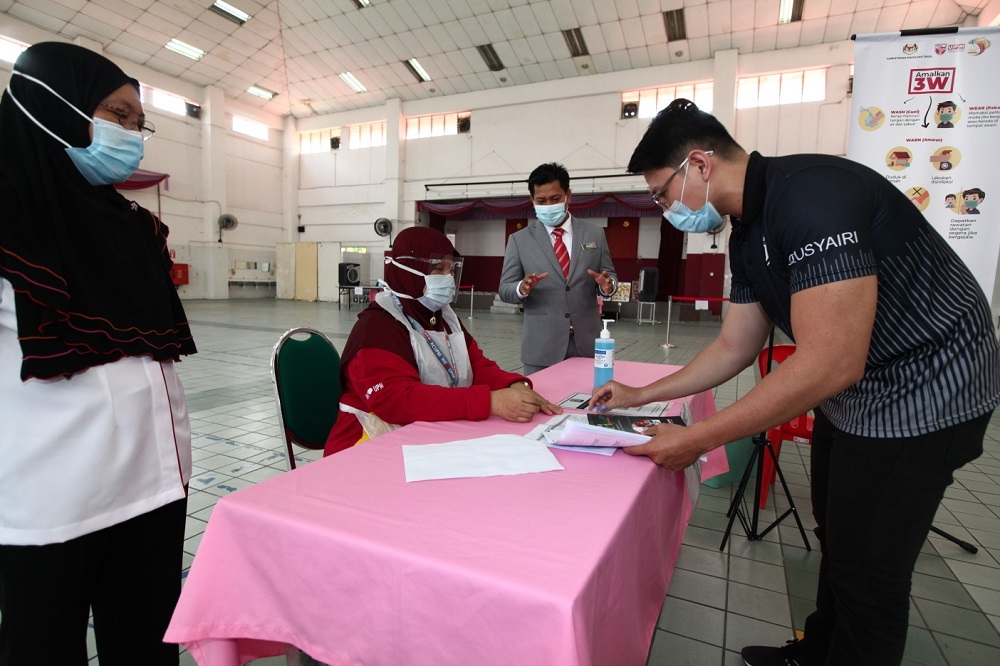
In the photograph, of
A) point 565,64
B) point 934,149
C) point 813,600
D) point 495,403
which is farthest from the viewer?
point 565,64

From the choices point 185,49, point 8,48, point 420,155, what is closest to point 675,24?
point 420,155

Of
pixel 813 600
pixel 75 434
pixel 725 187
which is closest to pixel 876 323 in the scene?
pixel 725 187

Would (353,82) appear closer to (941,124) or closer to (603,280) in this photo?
(603,280)

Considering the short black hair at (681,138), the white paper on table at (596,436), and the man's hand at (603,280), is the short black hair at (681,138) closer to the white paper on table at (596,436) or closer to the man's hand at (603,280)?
the white paper on table at (596,436)

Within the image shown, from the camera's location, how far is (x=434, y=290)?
5.52 ft

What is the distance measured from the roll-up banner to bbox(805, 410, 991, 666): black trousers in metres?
2.39

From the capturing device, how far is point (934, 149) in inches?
109

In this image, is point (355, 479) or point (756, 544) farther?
point (756, 544)

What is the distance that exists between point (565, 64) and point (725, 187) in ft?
42.6

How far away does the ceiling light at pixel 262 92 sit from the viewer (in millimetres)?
14989

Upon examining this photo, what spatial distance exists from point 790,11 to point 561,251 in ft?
34.9

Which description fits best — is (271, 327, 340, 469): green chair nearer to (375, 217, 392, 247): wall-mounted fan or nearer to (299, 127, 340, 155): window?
Answer: (375, 217, 392, 247): wall-mounted fan

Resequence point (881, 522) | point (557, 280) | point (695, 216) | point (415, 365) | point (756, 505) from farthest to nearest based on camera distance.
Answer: point (557, 280)
point (756, 505)
point (415, 365)
point (695, 216)
point (881, 522)

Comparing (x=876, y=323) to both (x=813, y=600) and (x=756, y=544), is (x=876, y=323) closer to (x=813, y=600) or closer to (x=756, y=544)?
(x=813, y=600)
